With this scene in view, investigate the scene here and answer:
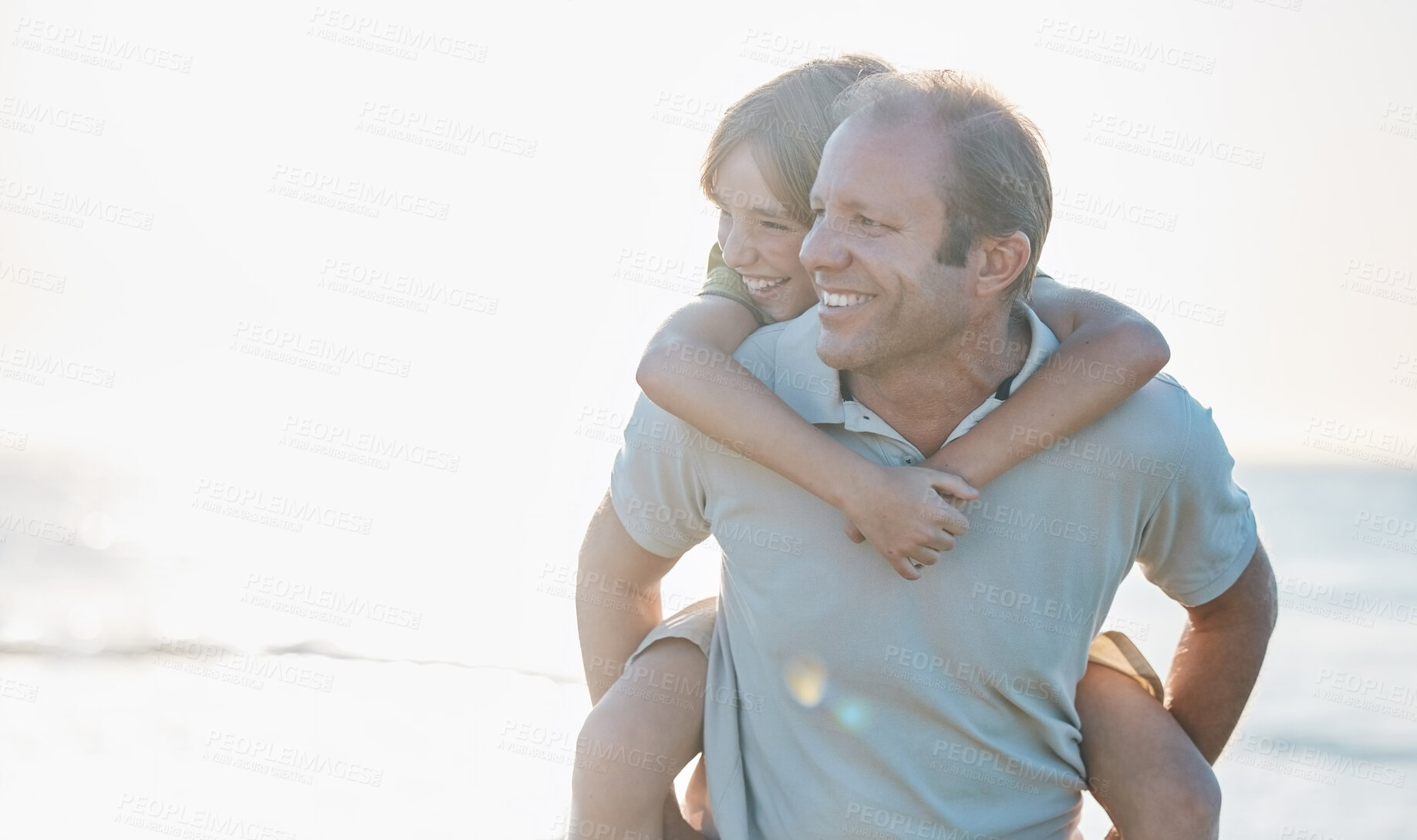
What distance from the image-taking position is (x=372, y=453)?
14742mm

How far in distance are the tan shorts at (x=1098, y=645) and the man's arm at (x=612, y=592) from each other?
0.15 feet

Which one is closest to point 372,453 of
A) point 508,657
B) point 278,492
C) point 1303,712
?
point 278,492

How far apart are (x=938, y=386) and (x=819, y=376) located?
0.77 feet

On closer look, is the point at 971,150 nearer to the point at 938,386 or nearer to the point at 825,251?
the point at 825,251

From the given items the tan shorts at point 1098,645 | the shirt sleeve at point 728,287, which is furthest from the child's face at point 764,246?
the tan shorts at point 1098,645

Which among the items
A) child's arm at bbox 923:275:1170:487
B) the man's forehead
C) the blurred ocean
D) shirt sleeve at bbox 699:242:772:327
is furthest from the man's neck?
the blurred ocean

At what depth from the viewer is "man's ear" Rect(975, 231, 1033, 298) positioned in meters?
2.56

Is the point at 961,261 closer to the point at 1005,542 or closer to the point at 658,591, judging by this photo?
the point at 1005,542

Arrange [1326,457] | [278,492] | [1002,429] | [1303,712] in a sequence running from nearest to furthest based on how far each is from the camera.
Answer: [1002,429] < [1303,712] < [278,492] < [1326,457]

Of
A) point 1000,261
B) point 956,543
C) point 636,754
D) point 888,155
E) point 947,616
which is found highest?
point 888,155

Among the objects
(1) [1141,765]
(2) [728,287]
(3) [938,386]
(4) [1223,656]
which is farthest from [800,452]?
(4) [1223,656]

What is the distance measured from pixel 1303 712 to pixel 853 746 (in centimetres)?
610

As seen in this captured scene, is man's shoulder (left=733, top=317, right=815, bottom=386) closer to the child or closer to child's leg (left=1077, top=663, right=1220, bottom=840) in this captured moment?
the child

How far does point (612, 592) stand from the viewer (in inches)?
113
